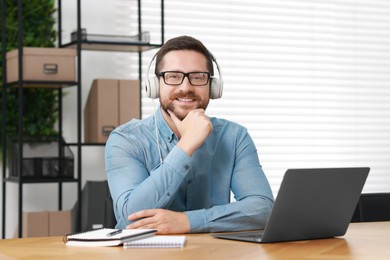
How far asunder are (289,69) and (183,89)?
8.39 feet

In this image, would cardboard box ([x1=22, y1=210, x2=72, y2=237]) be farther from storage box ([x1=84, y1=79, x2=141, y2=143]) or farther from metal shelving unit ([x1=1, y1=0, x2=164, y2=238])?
storage box ([x1=84, y1=79, x2=141, y2=143])

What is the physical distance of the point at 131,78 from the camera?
4355 mm

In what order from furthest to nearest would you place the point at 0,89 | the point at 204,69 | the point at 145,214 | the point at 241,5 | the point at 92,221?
the point at 241,5
the point at 0,89
the point at 92,221
the point at 204,69
the point at 145,214

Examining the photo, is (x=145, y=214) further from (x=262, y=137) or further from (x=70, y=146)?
(x=262, y=137)

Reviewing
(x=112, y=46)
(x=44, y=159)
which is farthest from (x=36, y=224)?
(x=112, y=46)

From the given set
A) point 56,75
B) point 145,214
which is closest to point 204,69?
point 145,214

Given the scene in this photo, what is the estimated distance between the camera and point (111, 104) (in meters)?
3.93

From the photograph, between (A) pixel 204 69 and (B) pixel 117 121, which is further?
(B) pixel 117 121

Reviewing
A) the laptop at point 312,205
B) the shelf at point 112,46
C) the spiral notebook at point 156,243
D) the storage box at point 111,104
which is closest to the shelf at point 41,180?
→ the storage box at point 111,104

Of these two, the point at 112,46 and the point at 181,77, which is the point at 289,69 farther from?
the point at 181,77

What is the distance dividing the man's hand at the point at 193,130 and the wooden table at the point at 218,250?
0.42 metres

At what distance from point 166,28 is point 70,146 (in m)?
0.94

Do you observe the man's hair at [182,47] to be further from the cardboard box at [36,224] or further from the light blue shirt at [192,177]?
the cardboard box at [36,224]

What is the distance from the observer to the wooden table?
154cm
